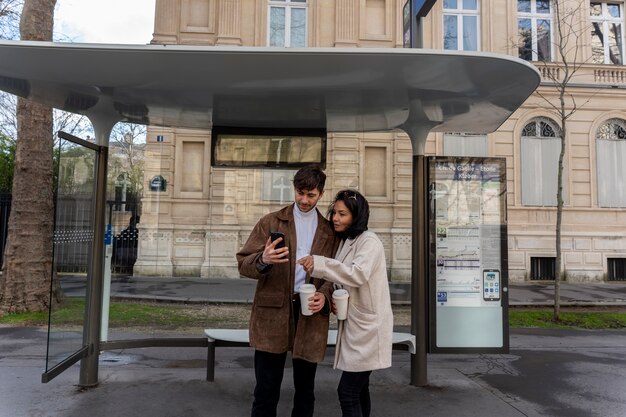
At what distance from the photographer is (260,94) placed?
3914mm

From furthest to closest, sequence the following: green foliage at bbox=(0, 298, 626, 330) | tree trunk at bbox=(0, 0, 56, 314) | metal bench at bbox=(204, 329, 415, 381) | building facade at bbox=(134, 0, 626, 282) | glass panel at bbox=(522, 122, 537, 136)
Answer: glass panel at bbox=(522, 122, 537, 136), building facade at bbox=(134, 0, 626, 282), tree trunk at bbox=(0, 0, 56, 314), metal bench at bbox=(204, 329, 415, 381), green foliage at bbox=(0, 298, 626, 330)

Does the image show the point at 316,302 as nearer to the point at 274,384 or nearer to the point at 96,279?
the point at 274,384

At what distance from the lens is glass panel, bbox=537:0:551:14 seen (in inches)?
608

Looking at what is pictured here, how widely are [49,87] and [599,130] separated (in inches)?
651

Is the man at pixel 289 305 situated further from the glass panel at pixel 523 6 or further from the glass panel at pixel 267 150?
the glass panel at pixel 523 6

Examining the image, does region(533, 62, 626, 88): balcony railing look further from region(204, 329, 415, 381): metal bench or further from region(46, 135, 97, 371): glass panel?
region(46, 135, 97, 371): glass panel

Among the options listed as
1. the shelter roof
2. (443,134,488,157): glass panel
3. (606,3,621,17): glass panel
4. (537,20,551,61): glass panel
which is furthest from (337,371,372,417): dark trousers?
(606,3,621,17): glass panel

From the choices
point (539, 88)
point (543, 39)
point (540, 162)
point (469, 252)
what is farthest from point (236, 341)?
point (543, 39)

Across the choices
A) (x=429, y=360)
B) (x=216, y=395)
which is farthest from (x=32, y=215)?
(x=429, y=360)

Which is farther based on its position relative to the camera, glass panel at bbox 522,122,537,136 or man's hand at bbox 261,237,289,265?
glass panel at bbox 522,122,537,136

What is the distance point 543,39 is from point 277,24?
30.6 ft

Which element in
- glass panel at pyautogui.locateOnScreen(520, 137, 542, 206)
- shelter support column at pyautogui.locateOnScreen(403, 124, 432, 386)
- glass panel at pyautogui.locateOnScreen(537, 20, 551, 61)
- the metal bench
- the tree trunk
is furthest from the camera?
glass panel at pyautogui.locateOnScreen(537, 20, 551, 61)

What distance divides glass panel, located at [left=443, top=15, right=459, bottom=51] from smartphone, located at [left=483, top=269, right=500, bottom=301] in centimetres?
1251

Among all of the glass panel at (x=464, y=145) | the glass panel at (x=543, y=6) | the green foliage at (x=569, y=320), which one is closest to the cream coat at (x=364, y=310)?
the green foliage at (x=569, y=320)
